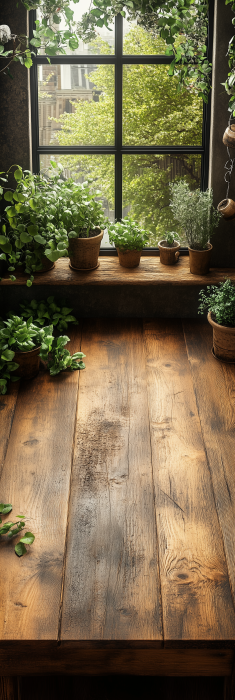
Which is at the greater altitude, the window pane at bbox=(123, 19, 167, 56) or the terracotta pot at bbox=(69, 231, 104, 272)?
the window pane at bbox=(123, 19, 167, 56)

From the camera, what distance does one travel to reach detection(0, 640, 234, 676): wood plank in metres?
1.76

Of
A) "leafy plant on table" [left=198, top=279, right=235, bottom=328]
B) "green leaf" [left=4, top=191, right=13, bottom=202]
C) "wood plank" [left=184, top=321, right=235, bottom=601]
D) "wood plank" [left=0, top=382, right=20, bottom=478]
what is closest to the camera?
"wood plank" [left=184, top=321, right=235, bottom=601]

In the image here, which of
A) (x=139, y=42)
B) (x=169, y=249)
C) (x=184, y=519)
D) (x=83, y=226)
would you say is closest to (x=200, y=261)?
(x=169, y=249)

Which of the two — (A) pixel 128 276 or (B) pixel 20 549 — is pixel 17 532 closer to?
(B) pixel 20 549

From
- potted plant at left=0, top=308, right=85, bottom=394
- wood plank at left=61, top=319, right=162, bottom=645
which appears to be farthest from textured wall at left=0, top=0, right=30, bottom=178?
wood plank at left=61, top=319, right=162, bottom=645

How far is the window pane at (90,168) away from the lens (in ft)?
12.1

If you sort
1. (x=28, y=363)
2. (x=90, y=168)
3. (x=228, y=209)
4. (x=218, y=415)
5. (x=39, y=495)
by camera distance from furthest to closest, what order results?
(x=90, y=168), (x=228, y=209), (x=28, y=363), (x=218, y=415), (x=39, y=495)

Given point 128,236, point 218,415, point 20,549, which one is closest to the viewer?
point 20,549

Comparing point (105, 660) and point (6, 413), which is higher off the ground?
point (6, 413)

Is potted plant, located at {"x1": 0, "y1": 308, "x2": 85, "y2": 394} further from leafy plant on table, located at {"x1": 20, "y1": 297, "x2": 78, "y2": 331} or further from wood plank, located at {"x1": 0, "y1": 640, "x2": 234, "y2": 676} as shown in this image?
wood plank, located at {"x1": 0, "y1": 640, "x2": 234, "y2": 676}

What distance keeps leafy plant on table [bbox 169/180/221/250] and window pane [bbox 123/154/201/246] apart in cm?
18

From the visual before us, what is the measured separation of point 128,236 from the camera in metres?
3.48

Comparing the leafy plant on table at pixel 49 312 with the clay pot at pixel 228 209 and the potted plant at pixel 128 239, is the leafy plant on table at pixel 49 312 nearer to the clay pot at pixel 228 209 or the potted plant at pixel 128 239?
the potted plant at pixel 128 239

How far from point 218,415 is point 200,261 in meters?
1.08
